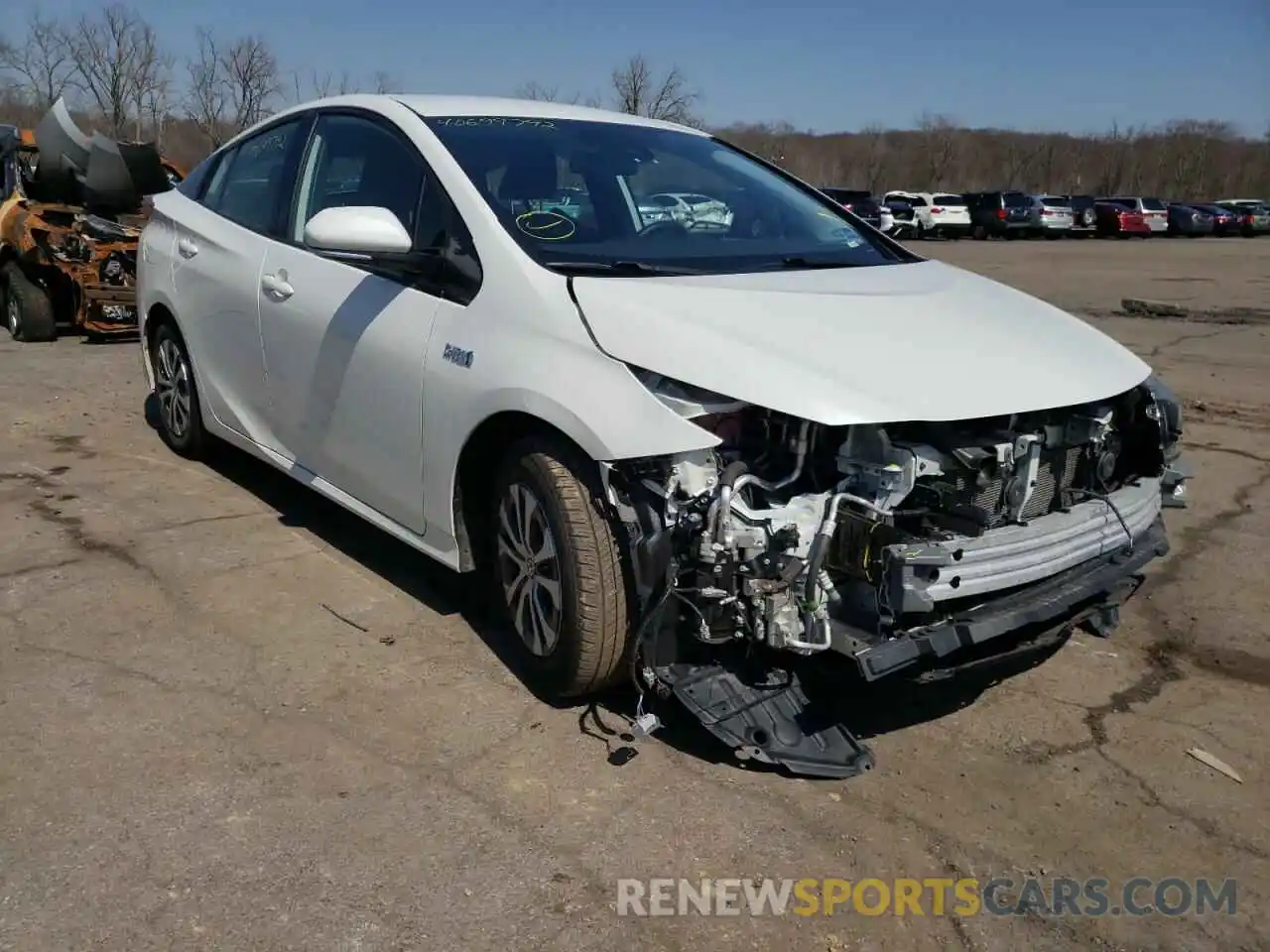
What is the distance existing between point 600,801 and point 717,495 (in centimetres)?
89

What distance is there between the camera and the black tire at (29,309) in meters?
10.1

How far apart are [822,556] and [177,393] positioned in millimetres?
4115

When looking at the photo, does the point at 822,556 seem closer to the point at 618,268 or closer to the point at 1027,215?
the point at 618,268

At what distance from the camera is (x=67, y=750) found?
10.4 feet

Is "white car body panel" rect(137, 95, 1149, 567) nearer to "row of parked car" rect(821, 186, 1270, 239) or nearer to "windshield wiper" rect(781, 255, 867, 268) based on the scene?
"windshield wiper" rect(781, 255, 867, 268)

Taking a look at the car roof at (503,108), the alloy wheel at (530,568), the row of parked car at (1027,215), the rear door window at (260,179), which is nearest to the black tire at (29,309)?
the rear door window at (260,179)

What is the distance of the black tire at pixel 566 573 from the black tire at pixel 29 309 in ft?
27.8

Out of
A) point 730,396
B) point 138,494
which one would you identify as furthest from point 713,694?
point 138,494

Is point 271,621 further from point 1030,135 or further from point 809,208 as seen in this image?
point 1030,135

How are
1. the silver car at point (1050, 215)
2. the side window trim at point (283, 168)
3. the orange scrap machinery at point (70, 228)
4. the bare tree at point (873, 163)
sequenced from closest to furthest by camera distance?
the side window trim at point (283, 168) → the orange scrap machinery at point (70, 228) → the silver car at point (1050, 215) → the bare tree at point (873, 163)

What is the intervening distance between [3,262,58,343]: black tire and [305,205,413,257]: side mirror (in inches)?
312

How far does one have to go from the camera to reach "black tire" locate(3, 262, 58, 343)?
10148mm

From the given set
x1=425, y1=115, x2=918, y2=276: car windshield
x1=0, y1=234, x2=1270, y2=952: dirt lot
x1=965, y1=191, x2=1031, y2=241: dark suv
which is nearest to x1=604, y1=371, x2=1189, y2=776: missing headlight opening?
x1=0, y1=234, x2=1270, y2=952: dirt lot

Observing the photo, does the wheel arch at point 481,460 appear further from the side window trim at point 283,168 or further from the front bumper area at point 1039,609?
the side window trim at point 283,168
